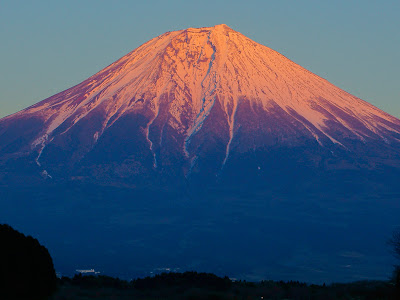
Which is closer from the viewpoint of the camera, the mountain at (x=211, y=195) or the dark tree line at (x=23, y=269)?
the dark tree line at (x=23, y=269)

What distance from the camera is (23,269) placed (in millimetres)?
27875

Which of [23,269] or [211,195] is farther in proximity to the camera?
[211,195]

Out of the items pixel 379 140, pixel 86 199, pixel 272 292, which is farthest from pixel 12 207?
pixel 272 292

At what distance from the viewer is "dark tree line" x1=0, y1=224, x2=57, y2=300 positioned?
2730 cm

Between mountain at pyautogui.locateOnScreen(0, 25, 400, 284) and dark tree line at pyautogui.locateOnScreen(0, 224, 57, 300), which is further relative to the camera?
mountain at pyautogui.locateOnScreen(0, 25, 400, 284)

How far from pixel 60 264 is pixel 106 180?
47055mm

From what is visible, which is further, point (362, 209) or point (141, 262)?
point (362, 209)

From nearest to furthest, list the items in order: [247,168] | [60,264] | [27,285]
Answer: [27,285], [60,264], [247,168]

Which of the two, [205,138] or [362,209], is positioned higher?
[205,138]

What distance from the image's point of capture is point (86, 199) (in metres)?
178

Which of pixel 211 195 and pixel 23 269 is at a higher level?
pixel 211 195

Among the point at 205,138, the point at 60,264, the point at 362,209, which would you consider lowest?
the point at 60,264

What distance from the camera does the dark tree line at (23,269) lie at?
89.6ft

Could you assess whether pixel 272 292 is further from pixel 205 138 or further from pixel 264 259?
pixel 205 138
